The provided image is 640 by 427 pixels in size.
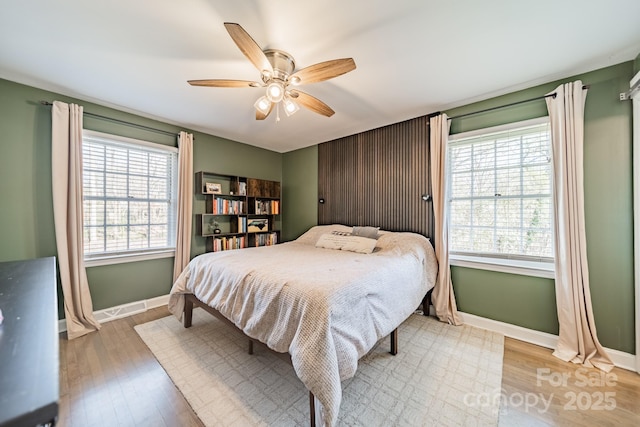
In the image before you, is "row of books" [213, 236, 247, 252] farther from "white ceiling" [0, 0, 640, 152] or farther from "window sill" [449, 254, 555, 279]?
"window sill" [449, 254, 555, 279]

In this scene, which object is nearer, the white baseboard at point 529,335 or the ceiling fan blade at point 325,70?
the ceiling fan blade at point 325,70

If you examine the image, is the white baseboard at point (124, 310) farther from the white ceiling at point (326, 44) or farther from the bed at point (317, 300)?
the white ceiling at point (326, 44)

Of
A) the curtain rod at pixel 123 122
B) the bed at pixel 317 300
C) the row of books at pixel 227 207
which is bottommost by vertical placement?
the bed at pixel 317 300

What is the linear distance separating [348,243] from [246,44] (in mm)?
2191

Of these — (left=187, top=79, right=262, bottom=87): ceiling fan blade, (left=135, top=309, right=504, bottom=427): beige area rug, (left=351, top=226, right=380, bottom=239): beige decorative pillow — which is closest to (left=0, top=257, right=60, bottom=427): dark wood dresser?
(left=135, top=309, right=504, bottom=427): beige area rug

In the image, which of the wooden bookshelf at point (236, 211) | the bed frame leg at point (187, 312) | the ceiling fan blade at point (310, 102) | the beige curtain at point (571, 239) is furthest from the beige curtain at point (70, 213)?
the beige curtain at point (571, 239)

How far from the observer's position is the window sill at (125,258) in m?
2.67

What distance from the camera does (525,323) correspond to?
2.34 metres

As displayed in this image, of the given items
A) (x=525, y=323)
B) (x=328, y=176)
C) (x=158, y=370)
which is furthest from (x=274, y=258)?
(x=525, y=323)

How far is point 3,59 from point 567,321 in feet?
17.1

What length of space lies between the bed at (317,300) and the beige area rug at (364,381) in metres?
0.32

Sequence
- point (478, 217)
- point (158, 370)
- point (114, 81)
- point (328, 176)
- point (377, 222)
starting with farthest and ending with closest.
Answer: point (328, 176) < point (377, 222) < point (478, 217) < point (114, 81) < point (158, 370)

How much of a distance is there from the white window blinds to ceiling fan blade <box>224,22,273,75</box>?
7.48 feet

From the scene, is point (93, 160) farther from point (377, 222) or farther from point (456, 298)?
point (456, 298)
